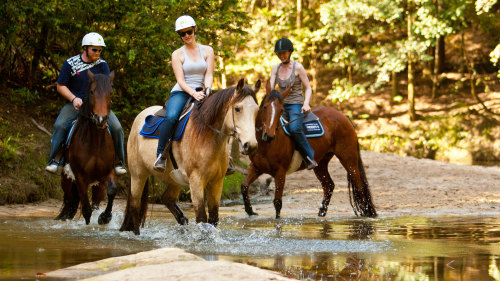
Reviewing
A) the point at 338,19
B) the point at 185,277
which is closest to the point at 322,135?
the point at 185,277

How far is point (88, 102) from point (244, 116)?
111 inches

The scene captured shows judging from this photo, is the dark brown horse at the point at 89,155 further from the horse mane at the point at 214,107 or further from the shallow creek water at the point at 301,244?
the horse mane at the point at 214,107

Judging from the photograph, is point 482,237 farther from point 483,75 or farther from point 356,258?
point 483,75

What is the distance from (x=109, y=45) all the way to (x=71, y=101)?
4277mm

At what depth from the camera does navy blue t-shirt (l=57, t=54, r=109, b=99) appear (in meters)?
9.80

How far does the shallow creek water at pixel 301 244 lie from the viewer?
573 cm

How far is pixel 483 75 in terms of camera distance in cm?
3291

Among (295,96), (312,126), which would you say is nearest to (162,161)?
(295,96)

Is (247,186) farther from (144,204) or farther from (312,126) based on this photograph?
(144,204)

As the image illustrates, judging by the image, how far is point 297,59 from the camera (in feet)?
98.4

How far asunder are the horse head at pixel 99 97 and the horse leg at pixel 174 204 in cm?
135

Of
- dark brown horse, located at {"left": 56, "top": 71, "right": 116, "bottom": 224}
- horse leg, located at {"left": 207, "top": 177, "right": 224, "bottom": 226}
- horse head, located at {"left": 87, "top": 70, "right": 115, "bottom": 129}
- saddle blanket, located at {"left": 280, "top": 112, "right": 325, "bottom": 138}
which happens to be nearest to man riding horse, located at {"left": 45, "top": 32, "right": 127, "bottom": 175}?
dark brown horse, located at {"left": 56, "top": 71, "right": 116, "bottom": 224}

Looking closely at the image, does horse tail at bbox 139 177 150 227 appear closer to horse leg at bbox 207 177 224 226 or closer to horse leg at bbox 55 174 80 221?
horse leg at bbox 55 174 80 221

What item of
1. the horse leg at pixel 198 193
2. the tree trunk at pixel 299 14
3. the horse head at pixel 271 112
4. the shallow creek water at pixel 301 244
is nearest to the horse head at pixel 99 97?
the shallow creek water at pixel 301 244
